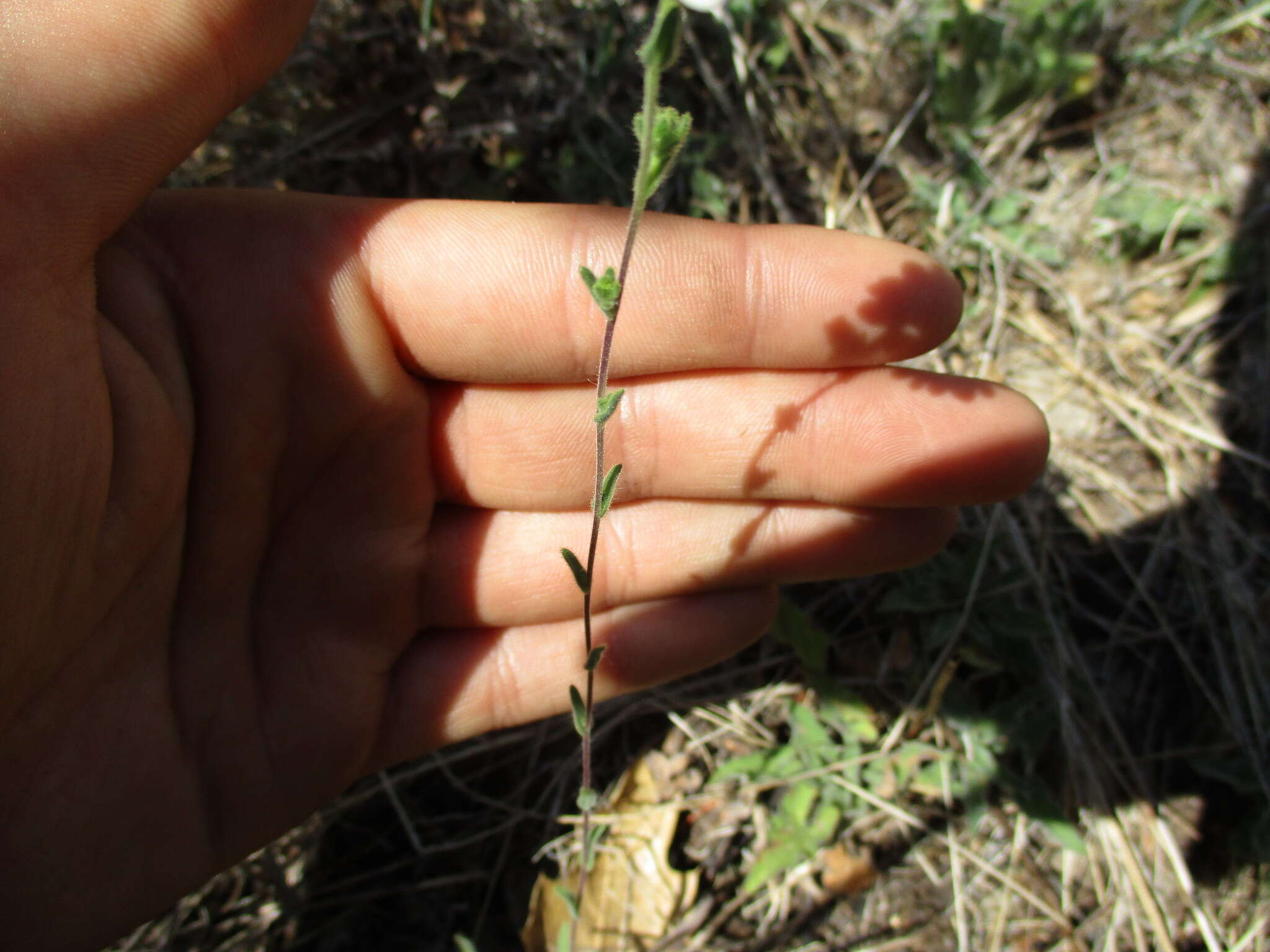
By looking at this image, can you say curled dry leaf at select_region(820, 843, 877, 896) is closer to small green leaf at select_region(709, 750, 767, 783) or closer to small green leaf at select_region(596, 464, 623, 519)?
small green leaf at select_region(709, 750, 767, 783)

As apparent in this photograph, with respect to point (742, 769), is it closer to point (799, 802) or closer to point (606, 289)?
point (799, 802)

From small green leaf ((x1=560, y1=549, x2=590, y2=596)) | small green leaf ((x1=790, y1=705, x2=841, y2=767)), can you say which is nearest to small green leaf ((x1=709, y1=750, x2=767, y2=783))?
small green leaf ((x1=790, y1=705, x2=841, y2=767))

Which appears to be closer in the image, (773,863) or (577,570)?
(577,570)

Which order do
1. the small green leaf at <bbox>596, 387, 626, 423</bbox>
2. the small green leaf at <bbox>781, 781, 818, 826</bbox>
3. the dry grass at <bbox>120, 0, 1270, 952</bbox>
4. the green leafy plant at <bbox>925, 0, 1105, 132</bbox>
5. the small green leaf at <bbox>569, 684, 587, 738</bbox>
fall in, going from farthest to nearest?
the green leafy plant at <bbox>925, 0, 1105, 132</bbox>
the dry grass at <bbox>120, 0, 1270, 952</bbox>
the small green leaf at <bbox>781, 781, 818, 826</bbox>
the small green leaf at <bbox>569, 684, 587, 738</bbox>
the small green leaf at <bbox>596, 387, 626, 423</bbox>

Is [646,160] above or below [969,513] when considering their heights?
above

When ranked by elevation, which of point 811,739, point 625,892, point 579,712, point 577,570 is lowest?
point 625,892

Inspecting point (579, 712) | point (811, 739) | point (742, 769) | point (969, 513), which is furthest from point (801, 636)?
point (579, 712)
